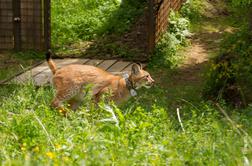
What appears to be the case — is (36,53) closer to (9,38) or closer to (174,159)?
(9,38)

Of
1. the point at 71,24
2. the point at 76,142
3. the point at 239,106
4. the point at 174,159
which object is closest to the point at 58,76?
the point at 239,106

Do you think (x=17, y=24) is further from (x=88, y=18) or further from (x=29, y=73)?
(x=29, y=73)

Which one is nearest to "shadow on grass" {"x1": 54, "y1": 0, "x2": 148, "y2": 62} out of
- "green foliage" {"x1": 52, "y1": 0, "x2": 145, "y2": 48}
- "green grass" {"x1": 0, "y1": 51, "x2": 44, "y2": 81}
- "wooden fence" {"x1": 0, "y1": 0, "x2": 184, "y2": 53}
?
"green foliage" {"x1": 52, "y1": 0, "x2": 145, "y2": 48}

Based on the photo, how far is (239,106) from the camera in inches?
447

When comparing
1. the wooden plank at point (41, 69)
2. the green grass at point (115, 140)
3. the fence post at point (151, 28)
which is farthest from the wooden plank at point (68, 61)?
the green grass at point (115, 140)

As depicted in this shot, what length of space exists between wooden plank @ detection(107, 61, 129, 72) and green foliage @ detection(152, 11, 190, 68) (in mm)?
629

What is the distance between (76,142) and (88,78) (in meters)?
3.86

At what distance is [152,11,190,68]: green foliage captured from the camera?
562 inches

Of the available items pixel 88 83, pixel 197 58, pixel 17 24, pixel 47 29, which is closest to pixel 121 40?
pixel 47 29

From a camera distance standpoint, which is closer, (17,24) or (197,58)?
(197,58)

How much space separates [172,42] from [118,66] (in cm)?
148

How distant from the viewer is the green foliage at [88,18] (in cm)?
1616

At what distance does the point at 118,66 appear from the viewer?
14.2 metres

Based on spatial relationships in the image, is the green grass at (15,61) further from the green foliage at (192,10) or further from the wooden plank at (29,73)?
the green foliage at (192,10)
